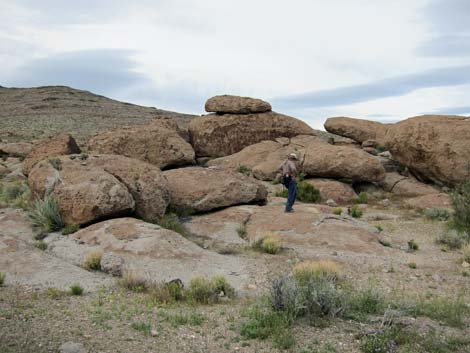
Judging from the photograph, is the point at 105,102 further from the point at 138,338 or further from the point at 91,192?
the point at 138,338

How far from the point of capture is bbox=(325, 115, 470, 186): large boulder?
22.1m

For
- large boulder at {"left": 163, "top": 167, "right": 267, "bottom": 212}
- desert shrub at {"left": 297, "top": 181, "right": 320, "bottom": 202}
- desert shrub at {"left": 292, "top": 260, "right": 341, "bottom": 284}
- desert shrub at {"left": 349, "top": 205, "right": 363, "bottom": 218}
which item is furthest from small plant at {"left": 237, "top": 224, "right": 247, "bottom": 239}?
desert shrub at {"left": 297, "top": 181, "right": 320, "bottom": 202}

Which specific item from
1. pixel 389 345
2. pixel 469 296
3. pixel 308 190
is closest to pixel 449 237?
pixel 469 296

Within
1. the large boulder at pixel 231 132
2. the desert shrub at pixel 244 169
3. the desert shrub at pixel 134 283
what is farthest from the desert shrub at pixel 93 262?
the large boulder at pixel 231 132

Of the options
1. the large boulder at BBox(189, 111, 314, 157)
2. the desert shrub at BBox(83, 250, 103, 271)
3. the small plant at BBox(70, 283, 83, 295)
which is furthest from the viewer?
the large boulder at BBox(189, 111, 314, 157)

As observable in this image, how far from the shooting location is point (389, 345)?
6.62 meters

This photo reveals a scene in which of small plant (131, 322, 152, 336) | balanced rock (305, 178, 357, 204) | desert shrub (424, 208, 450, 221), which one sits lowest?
desert shrub (424, 208, 450, 221)

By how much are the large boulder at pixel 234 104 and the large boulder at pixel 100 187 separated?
1324 cm

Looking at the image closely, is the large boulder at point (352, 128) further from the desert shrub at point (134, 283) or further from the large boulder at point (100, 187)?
the desert shrub at point (134, 283)

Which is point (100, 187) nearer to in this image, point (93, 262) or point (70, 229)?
point (70, 229)

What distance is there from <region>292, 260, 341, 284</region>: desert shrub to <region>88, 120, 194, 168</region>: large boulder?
11.8 m

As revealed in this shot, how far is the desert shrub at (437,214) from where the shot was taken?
57.7ft

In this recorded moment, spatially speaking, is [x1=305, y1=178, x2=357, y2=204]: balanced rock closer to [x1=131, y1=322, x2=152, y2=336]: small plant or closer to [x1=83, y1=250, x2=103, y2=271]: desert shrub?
[x1=83, y1=250, x2=103, y2=271]: desert shrub


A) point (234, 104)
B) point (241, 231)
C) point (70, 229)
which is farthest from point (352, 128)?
point (70, 229)
